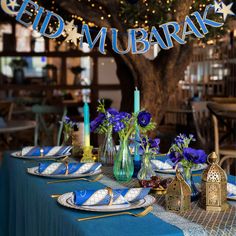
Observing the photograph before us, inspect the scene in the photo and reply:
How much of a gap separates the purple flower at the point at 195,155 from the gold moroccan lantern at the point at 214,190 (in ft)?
0.12

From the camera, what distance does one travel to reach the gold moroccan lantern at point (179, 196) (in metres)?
1.62

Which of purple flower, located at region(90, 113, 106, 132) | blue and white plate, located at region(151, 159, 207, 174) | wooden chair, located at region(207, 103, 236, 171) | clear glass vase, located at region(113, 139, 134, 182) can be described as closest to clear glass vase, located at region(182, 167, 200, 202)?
clear glass vase, located at region(113, 139, 134, 182)

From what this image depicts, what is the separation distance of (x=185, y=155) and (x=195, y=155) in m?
0.04

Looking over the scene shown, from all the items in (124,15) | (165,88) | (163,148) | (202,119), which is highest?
(124,15)

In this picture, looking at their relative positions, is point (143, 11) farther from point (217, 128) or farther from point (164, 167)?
point (164, 167)

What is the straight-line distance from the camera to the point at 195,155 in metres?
1.69

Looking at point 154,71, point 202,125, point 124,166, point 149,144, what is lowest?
point 202,125

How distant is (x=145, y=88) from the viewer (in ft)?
13.4

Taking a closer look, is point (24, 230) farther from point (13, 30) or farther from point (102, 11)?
point (13, 30)

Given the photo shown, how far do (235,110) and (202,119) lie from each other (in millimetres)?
1760

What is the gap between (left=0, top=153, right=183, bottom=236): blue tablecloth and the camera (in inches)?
56.4

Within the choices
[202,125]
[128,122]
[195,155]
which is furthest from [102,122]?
[202,125]

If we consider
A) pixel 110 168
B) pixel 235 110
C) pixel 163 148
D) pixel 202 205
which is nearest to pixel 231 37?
pixel 163 148

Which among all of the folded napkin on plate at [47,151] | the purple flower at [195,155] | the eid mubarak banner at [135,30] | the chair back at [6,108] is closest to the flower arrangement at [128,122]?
the purple flower at [195,155]
